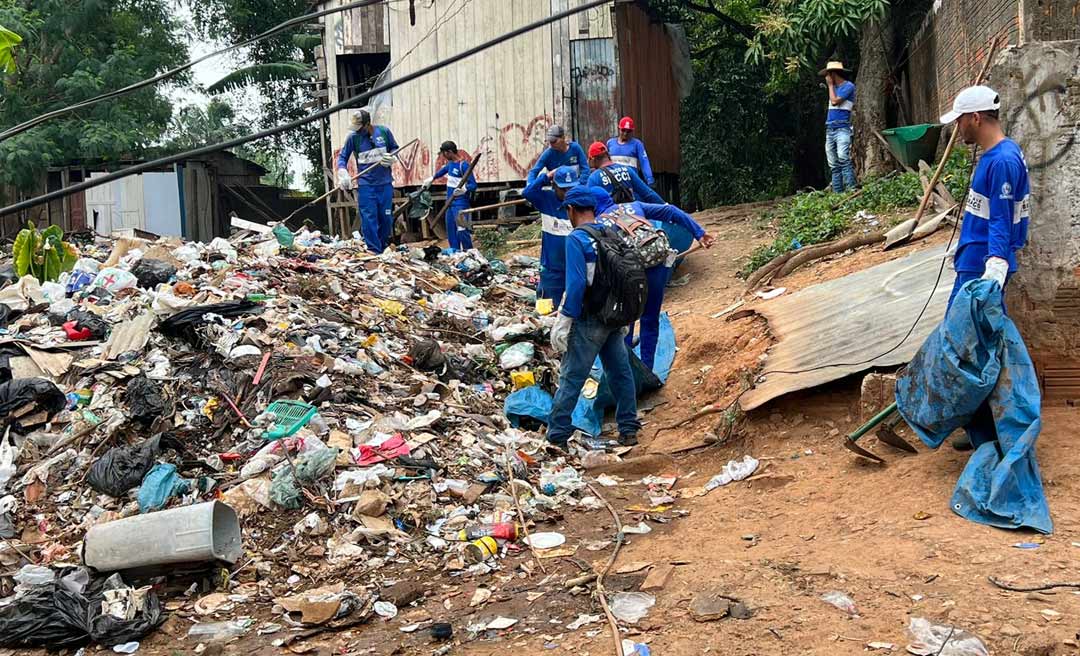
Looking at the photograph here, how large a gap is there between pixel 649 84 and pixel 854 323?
36.8 ft

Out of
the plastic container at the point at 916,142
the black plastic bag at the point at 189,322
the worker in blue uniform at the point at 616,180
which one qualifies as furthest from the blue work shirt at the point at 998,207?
the plastic container at the point at 916,142

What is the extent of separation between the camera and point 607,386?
21.4ft

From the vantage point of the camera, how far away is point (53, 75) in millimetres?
19672

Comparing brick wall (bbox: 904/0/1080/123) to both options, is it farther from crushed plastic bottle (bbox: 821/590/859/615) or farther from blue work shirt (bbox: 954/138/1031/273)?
crushed plastic bottle (bbox: 821/590/859/615)

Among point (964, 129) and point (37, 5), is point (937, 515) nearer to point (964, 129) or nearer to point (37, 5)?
point (964, 129)

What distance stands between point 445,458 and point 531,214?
34.9ft

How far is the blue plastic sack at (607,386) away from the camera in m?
6.39

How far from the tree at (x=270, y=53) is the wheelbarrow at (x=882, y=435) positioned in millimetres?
17958

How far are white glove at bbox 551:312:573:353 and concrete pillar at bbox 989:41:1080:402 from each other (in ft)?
7.61

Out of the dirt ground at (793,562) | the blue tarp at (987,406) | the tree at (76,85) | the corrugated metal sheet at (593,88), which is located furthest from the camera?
the tree at (76,85)

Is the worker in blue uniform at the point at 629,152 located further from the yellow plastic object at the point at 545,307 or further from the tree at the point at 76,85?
the tree at the point at 76,85

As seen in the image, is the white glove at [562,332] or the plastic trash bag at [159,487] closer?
the plastic trash bag at [159,487]

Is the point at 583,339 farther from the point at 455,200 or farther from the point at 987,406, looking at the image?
the point at 455,200

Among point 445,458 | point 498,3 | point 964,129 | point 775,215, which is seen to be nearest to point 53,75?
point 498,3
